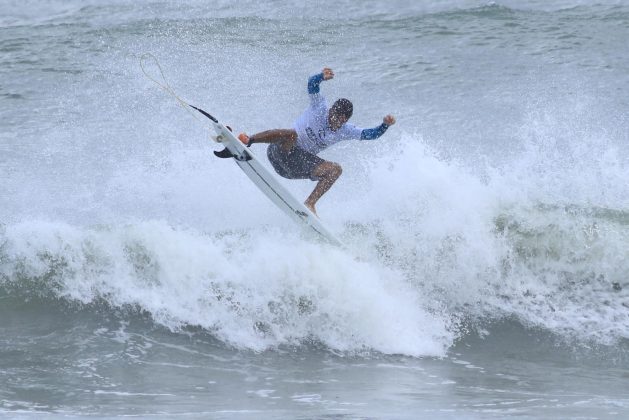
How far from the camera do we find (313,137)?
29.3ft

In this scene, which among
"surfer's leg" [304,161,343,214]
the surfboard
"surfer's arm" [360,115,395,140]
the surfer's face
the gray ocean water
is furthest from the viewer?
"surfer's leg" [304,161,343,214]

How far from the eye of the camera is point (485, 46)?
17.3 metres

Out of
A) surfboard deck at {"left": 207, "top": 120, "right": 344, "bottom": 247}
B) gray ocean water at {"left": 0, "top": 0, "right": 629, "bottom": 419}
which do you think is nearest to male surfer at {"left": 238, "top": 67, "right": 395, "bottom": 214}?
surfboard deck at {"left": 207, "top": 120, "right": 344, "bottom": 247}

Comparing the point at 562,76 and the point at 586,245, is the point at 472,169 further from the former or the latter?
the point at 562,76

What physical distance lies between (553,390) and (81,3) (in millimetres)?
15809

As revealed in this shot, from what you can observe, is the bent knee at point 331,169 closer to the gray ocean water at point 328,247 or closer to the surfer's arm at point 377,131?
the surfer's arm at point 377,131

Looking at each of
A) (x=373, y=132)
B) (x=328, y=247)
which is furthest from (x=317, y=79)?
(x=328, y=247)

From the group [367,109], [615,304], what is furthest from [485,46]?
[615,304]

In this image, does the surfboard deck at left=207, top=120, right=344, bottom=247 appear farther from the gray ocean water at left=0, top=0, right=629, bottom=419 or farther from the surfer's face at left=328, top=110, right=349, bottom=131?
the surfer's face at left=328, top=110, right=349, bottom=131

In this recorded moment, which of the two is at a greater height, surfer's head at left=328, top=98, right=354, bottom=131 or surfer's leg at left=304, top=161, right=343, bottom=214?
surfer's head at left=328, top=98, right=354, bottom=131

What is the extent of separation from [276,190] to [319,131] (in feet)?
2.74

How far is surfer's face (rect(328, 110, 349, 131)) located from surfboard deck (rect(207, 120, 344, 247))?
0.85 m

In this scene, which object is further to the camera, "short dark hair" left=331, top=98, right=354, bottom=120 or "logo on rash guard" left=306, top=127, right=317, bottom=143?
"logo on rash guard" left=306, top=127, right=317, bottom=143

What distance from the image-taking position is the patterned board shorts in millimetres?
9070
